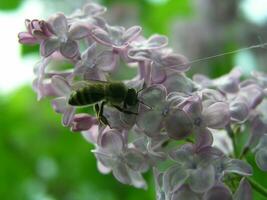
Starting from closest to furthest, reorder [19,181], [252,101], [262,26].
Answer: [252,101]
[19,181]
[262,26]

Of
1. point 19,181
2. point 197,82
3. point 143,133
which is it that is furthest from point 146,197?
point 143,133

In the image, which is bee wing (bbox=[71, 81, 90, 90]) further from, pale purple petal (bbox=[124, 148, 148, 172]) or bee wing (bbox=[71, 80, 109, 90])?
pale purple petal (bbox=[124, 148, 148, 172])

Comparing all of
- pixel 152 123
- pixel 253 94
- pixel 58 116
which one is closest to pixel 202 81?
pixel 253 94

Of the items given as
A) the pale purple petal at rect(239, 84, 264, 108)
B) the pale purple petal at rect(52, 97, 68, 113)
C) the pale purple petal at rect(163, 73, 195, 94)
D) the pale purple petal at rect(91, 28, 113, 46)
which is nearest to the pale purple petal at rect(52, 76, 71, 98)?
the pale purple petal at rect(52, 97, 68, 113)

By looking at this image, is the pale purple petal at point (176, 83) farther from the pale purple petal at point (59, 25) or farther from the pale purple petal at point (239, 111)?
the pale purple petal at point (59, 25)

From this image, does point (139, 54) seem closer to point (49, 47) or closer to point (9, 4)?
point (49, 47)

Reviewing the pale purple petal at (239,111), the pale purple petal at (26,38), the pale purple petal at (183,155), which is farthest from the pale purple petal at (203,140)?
the pale purple petal at (26,38)

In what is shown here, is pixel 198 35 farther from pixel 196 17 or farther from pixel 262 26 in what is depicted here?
pixel 262 26
